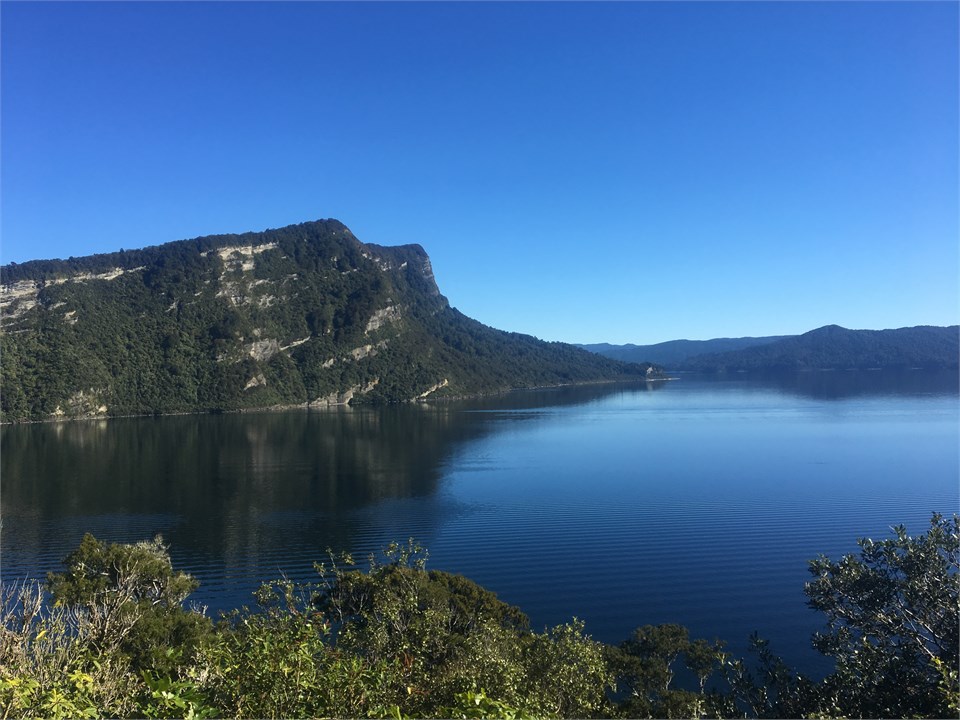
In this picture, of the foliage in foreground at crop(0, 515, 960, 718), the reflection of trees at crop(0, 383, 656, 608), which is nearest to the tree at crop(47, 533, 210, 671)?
the foliage in foreground at crop(0, 515, 960, 718)

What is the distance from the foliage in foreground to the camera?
563cm

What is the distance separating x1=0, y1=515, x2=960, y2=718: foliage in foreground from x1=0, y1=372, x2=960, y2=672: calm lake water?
228 inches

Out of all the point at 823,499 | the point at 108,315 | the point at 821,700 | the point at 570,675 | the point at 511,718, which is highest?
the point at 108,315

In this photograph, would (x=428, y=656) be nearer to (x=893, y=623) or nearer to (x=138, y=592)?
(x=893, y=623)

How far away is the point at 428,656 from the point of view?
513 inches

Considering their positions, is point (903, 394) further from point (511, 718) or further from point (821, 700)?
point (511, 718)

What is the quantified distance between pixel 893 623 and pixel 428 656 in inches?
380

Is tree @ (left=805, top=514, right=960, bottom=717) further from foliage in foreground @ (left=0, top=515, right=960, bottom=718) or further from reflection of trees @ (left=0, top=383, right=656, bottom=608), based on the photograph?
reflection of trees @ (left=0, top=383, right=656, bottom=608)

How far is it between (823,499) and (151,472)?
60547 millimetres

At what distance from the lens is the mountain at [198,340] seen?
127062 millimetres

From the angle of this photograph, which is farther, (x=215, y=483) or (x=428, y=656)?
(x=215, y=483)

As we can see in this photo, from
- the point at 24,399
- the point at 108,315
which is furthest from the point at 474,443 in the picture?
the point at 108,315

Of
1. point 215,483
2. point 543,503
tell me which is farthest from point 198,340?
point 543,503

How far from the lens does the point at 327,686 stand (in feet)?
18.9
